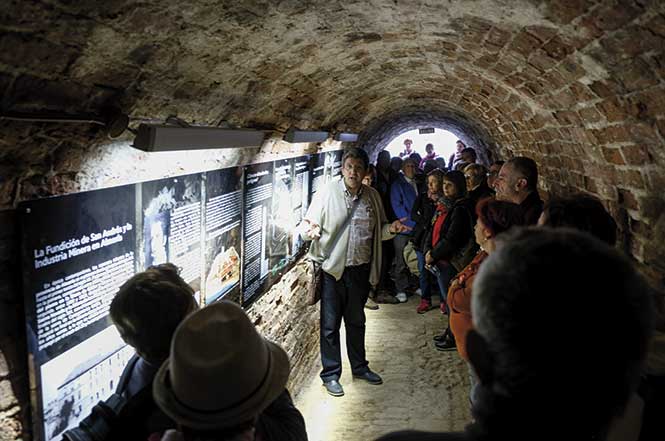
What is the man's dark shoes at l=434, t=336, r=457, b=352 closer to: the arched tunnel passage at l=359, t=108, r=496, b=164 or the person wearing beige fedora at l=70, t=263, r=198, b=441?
the arched tunnel passage at l=359, t=108, r=496, b=164

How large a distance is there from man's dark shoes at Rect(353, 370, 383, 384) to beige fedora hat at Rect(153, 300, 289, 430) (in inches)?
147

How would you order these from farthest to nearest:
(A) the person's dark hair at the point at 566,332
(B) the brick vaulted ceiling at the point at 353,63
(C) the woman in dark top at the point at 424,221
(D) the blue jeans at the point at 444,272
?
(C) the woman in dark top at the point at 424,221 → (D) the blue jeans at the point at 444,272 → (B) the brick vaulted ceiling at the point at 353,63 → (A) the person's dark hair at the point at 566,332

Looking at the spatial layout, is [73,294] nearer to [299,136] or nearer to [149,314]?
[149,314]

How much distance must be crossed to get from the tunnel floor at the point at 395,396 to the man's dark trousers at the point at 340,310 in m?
0.30

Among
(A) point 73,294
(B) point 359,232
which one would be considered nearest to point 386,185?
(B) point 359,232

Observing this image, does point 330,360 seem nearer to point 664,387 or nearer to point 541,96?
point 541,96

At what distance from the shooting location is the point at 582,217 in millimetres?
2107

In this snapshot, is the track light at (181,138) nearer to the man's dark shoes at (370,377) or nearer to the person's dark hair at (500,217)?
the person's dark hair at (500,217)

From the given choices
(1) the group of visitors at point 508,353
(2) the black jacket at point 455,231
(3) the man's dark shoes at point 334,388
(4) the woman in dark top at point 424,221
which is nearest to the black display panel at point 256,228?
(3) the man's dark shoes at point 334,388

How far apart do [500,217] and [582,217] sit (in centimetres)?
79

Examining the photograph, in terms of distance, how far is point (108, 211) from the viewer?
2.29 meters

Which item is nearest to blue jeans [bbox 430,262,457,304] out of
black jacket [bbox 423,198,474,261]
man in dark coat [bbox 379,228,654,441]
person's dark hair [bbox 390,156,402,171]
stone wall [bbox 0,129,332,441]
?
black jacket [bbox 423,198,474,261]

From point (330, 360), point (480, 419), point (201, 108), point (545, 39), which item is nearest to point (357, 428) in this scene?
point (330, 360)

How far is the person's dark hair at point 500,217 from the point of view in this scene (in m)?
2.89
